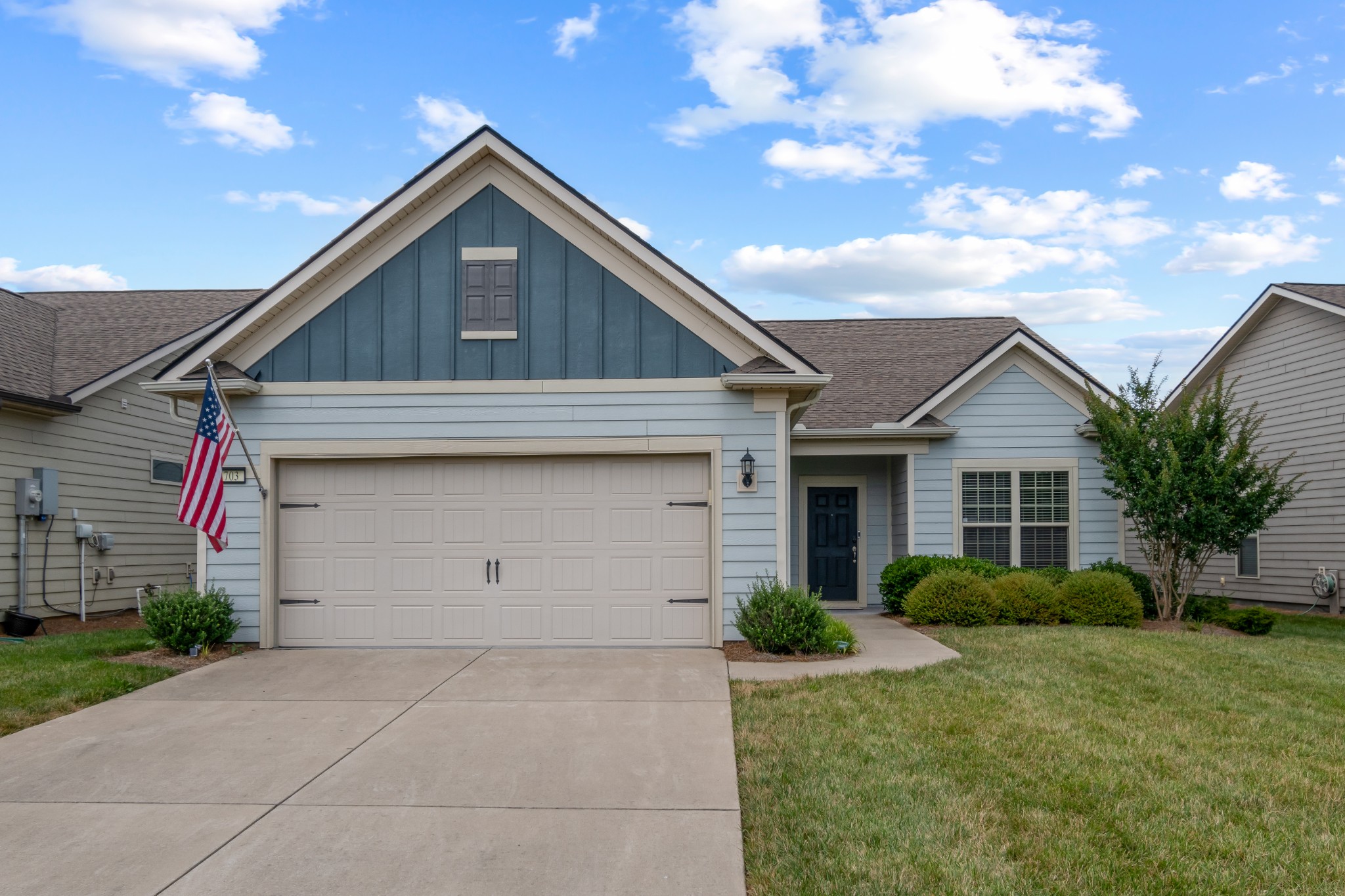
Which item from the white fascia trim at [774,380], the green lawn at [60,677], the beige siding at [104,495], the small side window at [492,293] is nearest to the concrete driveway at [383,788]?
the green lawn at [60,677]

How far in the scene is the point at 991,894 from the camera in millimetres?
4164

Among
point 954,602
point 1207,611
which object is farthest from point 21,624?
point 1207,611

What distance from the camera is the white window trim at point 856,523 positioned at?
1636 cm

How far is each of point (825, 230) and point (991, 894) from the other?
16.1 meters

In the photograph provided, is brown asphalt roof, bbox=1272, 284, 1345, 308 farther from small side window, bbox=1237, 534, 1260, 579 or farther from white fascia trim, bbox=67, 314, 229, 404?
white fascia trim, bbox=67, 314, 229, 404

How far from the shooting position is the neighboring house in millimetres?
13750

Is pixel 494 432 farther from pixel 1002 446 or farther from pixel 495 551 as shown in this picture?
pixel 1002 446

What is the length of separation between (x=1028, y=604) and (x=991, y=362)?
4154 mm

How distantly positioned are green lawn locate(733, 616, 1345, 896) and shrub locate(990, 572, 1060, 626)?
317 centimetres

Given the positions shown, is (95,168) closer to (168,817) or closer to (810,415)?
(810,415)

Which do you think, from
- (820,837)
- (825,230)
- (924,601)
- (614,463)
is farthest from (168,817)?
(825,230)

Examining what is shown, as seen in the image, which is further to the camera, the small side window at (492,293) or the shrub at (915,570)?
the shrub at (915,570)

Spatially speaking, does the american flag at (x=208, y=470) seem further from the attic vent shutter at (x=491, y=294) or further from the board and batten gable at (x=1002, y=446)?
the board and batten gable at (x=1002, y=446)

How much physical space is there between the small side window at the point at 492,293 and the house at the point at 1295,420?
38.1ft
